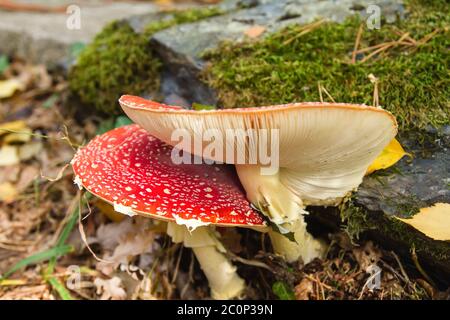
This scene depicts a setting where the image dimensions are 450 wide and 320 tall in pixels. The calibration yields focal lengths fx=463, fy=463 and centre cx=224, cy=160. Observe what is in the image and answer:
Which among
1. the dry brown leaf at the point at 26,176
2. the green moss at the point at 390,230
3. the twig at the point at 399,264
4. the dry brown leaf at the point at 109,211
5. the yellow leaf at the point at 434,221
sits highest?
the yellow leaf at the point at 434,221

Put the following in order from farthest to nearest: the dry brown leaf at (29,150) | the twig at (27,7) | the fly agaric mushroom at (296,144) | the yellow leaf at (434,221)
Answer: the twig at (27,7)
the dry brown leaf at (29,150)
the yellow leaf at (434,221)
the fly agaric mushroom at (296,144)

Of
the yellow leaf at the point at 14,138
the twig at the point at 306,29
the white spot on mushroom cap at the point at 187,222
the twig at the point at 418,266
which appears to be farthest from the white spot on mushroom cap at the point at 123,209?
the yellow leaf at the point at 14,138

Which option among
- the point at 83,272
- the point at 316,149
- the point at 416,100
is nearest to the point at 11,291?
the point at 83,272

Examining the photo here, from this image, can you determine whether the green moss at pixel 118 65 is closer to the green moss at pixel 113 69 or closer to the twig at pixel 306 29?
the green moss at pixel 113 69

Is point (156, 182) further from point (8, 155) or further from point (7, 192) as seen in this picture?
point (8, 155)

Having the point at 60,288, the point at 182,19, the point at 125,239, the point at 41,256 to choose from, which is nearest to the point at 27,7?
the point at 182,19

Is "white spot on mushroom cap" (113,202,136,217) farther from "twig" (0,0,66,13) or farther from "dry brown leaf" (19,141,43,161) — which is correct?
"twig" (0,0,66,13)
